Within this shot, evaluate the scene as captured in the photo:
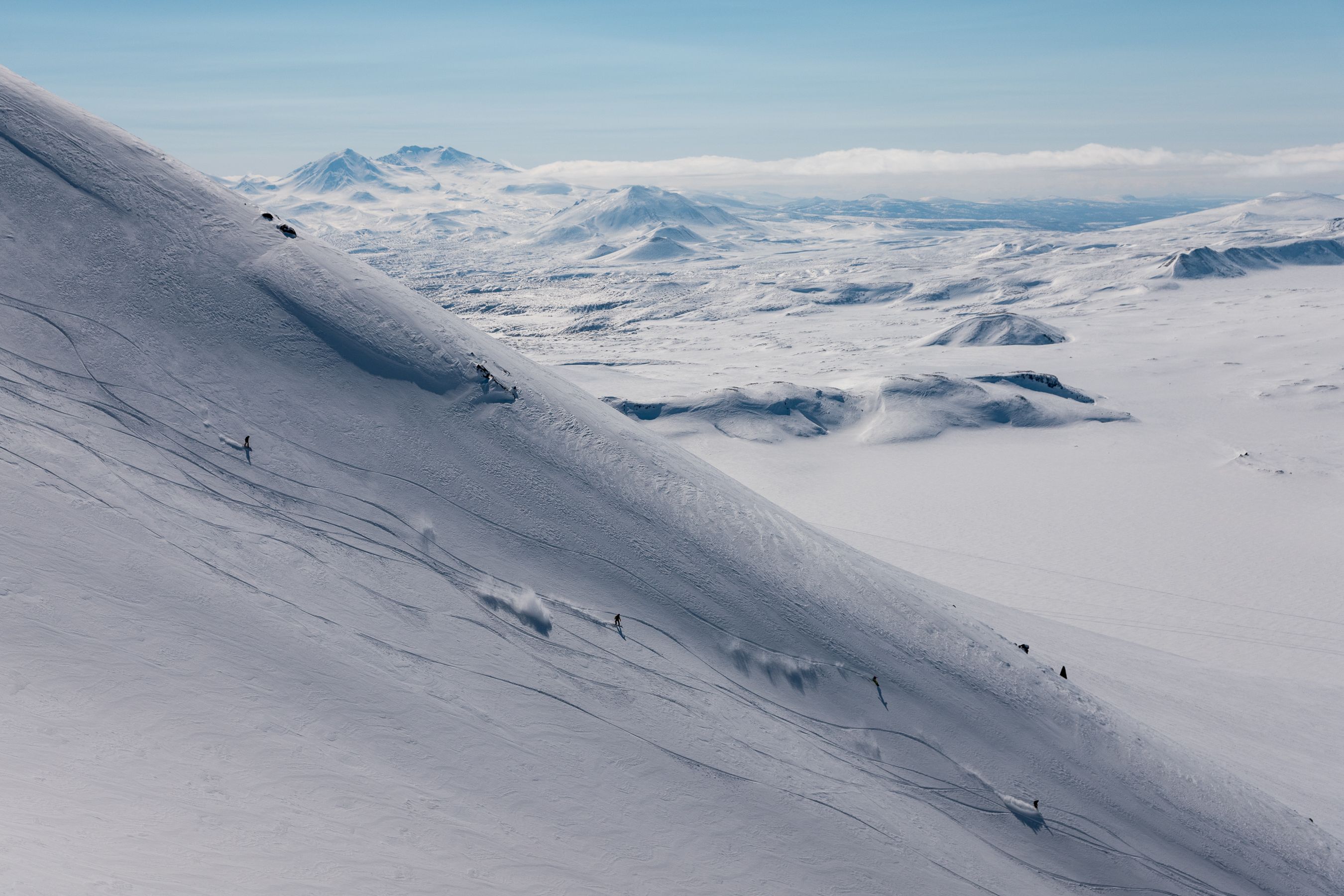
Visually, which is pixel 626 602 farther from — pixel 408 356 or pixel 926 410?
pixel 926 410

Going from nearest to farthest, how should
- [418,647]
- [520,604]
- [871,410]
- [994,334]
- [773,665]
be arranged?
[418,647]
[520,604]
[773,665]
[871,410]
[994,334]

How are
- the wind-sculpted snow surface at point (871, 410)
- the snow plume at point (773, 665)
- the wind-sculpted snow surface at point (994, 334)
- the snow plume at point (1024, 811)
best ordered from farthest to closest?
the wind-sculpted snow surface at point (994, 334) < the wind-sculpted snow surface at point (871, 410) < the snow plume at point (773, 665) < the snow plume at point (1024, 811)

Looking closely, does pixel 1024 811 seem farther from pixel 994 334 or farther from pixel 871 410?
pixel 994 334

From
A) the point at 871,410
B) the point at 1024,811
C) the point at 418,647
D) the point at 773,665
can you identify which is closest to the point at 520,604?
the point at 418,647

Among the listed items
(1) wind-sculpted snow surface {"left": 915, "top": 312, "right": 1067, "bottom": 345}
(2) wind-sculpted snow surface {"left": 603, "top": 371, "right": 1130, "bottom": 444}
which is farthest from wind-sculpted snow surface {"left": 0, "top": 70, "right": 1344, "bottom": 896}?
(1) wind-sculpted snow surface {"left": 915, "top": 312, "right": 1067, "bottom": 345}

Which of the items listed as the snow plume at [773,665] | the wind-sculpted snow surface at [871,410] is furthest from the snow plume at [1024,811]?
the wind-sculpted snow surface at [871,410]

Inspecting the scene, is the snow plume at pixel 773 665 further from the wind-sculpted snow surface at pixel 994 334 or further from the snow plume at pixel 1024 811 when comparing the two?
the wind-sculpted snow surface at pixel 994 334

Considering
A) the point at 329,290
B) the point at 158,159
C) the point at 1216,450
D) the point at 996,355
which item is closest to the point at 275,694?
the point at 329,290
